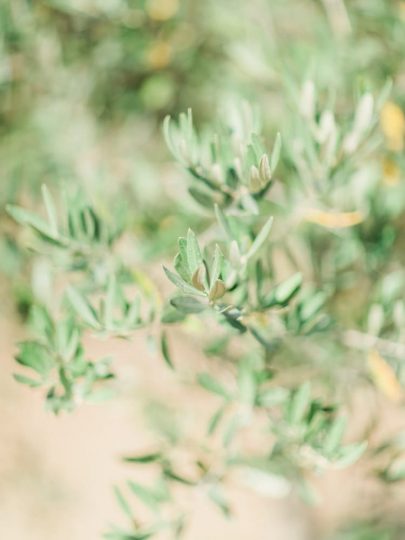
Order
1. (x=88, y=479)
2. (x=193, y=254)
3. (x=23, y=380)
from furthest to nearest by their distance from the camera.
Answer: (x=88, y=479) < (x=23, y=380) < (x=193, y=254)

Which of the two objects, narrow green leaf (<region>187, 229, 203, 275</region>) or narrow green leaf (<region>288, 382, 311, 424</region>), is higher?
narrow green leaf (<region>187, 229, 203, 275</region>)

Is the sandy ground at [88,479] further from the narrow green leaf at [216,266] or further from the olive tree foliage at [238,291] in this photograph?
the narrow green leaf at [216,266]

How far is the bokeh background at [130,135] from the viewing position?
1.47 metres

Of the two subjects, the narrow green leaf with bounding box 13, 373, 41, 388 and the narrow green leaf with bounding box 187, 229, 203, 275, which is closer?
the narrow green leaf with bounding box 187, 229, 203, 275

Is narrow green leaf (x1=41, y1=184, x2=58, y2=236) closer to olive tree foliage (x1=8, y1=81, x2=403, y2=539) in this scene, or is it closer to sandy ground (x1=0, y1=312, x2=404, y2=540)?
olive tree foliage (x1=8, y1=81, x2=403, y2=539)

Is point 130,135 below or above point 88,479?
A: above

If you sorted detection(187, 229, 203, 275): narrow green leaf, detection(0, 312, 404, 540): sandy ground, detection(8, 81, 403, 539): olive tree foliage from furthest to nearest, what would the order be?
1. detection(0, 312, 404, 540): sandy ground
2. detection(8, 81, 403, 539): olive tree foliage
3. detection(187, 229, 203, 275): narrow green leaf

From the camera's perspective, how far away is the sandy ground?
2.14 m

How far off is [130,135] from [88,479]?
3.77ft

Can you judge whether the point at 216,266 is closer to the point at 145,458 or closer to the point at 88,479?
the point at 145,458

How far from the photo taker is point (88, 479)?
→ 2258 mm

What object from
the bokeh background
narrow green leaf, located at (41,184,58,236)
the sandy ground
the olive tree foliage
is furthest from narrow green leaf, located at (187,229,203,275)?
the sandy ground

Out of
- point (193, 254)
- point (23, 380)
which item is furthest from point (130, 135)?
point (193, 254)

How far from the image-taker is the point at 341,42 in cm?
146
